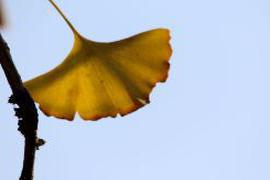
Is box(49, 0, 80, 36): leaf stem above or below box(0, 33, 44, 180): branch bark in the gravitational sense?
above

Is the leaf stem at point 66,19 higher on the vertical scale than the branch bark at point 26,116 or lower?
higher

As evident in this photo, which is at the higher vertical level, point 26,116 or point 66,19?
point 66,19

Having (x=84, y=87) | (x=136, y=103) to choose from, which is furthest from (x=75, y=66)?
(x=136, y=103)

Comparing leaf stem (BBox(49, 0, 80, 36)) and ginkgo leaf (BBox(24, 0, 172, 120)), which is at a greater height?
leaf stem (BBox(49, 0, 80, 36))

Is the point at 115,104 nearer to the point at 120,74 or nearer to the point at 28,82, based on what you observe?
the point at 120,74
